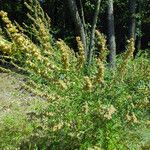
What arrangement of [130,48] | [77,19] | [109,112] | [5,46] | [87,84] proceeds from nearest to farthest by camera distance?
[5,46] → [87,84] → [109,112] → [130,48] → [77,19]

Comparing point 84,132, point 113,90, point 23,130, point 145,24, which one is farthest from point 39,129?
point 145,24

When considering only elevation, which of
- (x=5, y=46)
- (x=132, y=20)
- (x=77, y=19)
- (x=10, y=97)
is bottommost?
(x=132, y=20)

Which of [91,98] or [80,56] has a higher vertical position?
[80,56]

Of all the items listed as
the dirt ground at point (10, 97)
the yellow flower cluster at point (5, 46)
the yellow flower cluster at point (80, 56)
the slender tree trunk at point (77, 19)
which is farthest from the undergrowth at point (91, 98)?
the slender tree trunk at point (77, 19)

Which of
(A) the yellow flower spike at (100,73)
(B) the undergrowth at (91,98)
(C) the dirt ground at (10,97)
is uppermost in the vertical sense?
(A) the yellow flower spike at (100,73)

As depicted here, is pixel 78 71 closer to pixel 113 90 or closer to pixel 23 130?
pixel 113 90

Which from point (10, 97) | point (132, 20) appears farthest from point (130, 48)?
point (132, 20)

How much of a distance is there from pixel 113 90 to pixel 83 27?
1426cm

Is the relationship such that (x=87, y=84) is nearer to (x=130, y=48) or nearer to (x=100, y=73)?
(x=100, y=73)

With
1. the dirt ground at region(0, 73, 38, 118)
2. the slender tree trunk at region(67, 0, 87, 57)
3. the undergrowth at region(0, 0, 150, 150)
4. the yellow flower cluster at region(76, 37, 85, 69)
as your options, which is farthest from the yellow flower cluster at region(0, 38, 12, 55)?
the slender tree trunk at region(67, 0, 87, 57)

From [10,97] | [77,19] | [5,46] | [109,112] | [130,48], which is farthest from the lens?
[77,19]

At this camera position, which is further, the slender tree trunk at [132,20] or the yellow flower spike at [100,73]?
the slender tree trunk at [132,20]

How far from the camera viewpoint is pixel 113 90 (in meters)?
5.70

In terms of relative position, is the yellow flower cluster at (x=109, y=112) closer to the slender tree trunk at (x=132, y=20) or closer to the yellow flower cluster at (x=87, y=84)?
the yellow flower cluster at (x=87, y=84)
